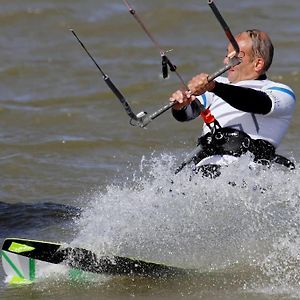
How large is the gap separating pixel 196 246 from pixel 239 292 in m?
0.52

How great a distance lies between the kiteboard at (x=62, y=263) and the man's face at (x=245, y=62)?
1361 millimetres

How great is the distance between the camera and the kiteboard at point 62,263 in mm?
5961

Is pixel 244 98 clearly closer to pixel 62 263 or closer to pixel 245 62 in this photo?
pixel 245 62

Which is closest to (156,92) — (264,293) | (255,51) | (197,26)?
(197,26)

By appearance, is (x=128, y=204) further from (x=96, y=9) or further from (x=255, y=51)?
(x=96, y=9)

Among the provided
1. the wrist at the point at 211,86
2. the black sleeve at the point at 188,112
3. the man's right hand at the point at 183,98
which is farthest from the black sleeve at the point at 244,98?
the black sleeve at the point at 188,112

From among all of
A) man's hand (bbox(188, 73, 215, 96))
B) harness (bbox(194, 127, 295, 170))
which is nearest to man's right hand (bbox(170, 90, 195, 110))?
man's hand (bbox(188, 73, 215, 96))

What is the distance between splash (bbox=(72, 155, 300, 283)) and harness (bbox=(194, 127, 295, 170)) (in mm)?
123

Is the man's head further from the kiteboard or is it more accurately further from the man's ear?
the kiteboard

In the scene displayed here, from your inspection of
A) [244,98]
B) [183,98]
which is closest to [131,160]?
[244,98]

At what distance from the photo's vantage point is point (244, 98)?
587cm

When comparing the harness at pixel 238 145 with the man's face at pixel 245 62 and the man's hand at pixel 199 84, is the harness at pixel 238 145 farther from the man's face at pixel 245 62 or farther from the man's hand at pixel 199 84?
the man's hand at pixel 199 84

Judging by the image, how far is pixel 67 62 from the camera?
13414mm

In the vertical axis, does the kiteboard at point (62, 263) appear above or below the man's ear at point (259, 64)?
below
